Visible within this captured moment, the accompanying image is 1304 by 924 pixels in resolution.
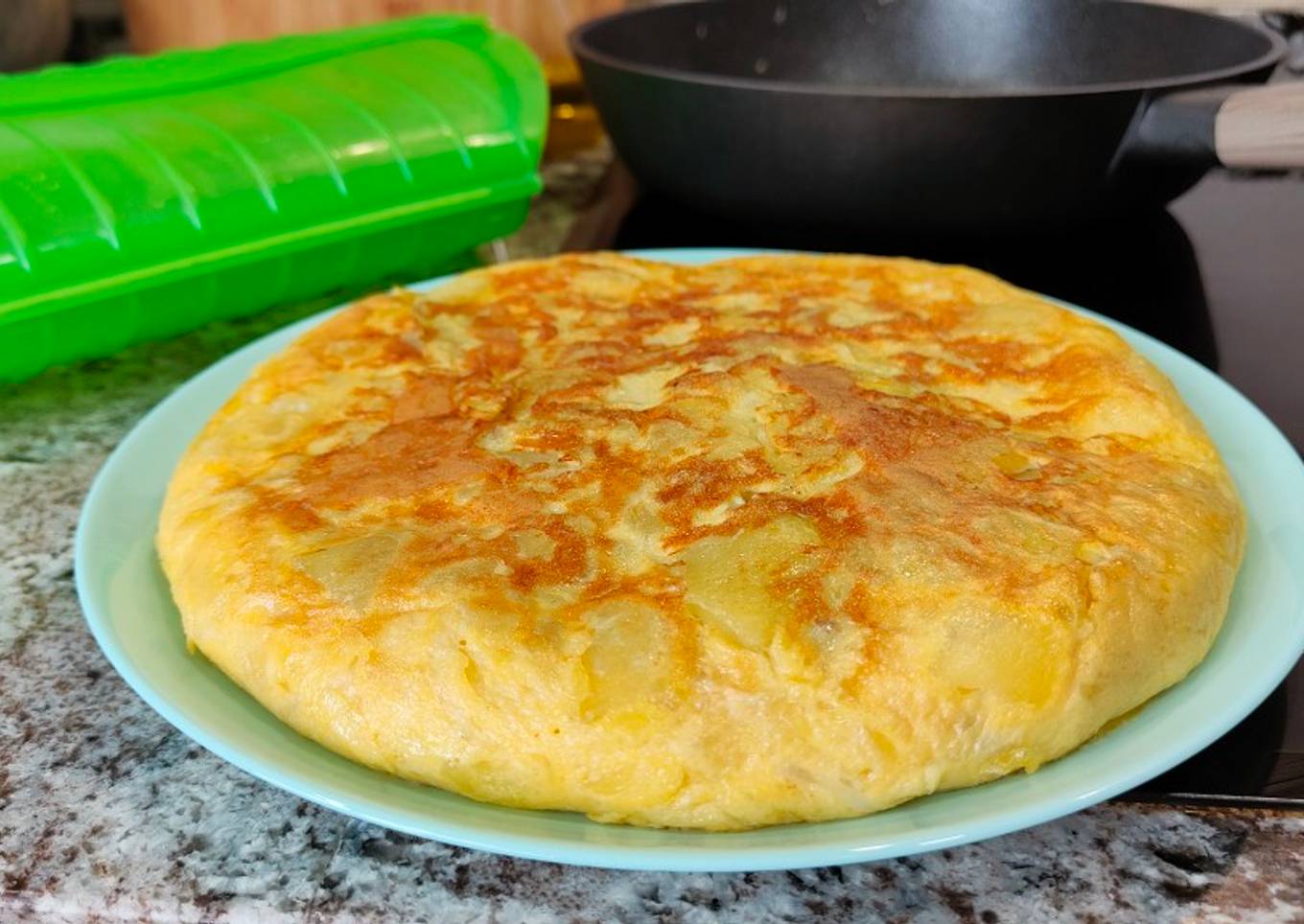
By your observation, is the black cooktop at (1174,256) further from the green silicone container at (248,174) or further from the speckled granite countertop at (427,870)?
the speckled granite countertop at (427,870)

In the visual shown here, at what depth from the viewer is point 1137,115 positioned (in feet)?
4.44

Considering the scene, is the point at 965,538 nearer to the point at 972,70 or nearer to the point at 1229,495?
the point at 1229,495

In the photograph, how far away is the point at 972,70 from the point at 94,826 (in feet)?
5.30

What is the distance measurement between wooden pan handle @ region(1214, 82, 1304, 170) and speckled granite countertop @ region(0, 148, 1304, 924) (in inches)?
27.6

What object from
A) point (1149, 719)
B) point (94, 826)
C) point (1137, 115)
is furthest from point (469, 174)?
point (1149, 719)

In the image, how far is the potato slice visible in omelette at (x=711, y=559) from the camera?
694 millimetres

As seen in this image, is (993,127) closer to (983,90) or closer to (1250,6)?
(983,90)

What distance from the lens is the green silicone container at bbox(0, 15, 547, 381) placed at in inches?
49.1

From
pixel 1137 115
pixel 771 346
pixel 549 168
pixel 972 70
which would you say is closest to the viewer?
pixel 771 346

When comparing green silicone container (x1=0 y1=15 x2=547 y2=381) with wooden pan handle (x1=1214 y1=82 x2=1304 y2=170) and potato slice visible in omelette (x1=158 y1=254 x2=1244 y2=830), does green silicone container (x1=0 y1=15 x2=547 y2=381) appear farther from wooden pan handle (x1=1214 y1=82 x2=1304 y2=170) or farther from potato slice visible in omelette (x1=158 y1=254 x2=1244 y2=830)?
wooden pan handle (x1=1214 y1=82 x2=1304 y2=170)

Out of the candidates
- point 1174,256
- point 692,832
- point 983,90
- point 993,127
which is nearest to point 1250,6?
point 1174,256

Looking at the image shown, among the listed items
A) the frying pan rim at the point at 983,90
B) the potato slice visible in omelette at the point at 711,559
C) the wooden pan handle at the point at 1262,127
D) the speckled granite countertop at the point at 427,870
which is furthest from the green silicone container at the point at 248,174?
the wooden pan handle at the point at 1262,127

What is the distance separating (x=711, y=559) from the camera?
0.77 metres

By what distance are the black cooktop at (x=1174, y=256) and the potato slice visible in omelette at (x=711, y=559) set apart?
36 cm
